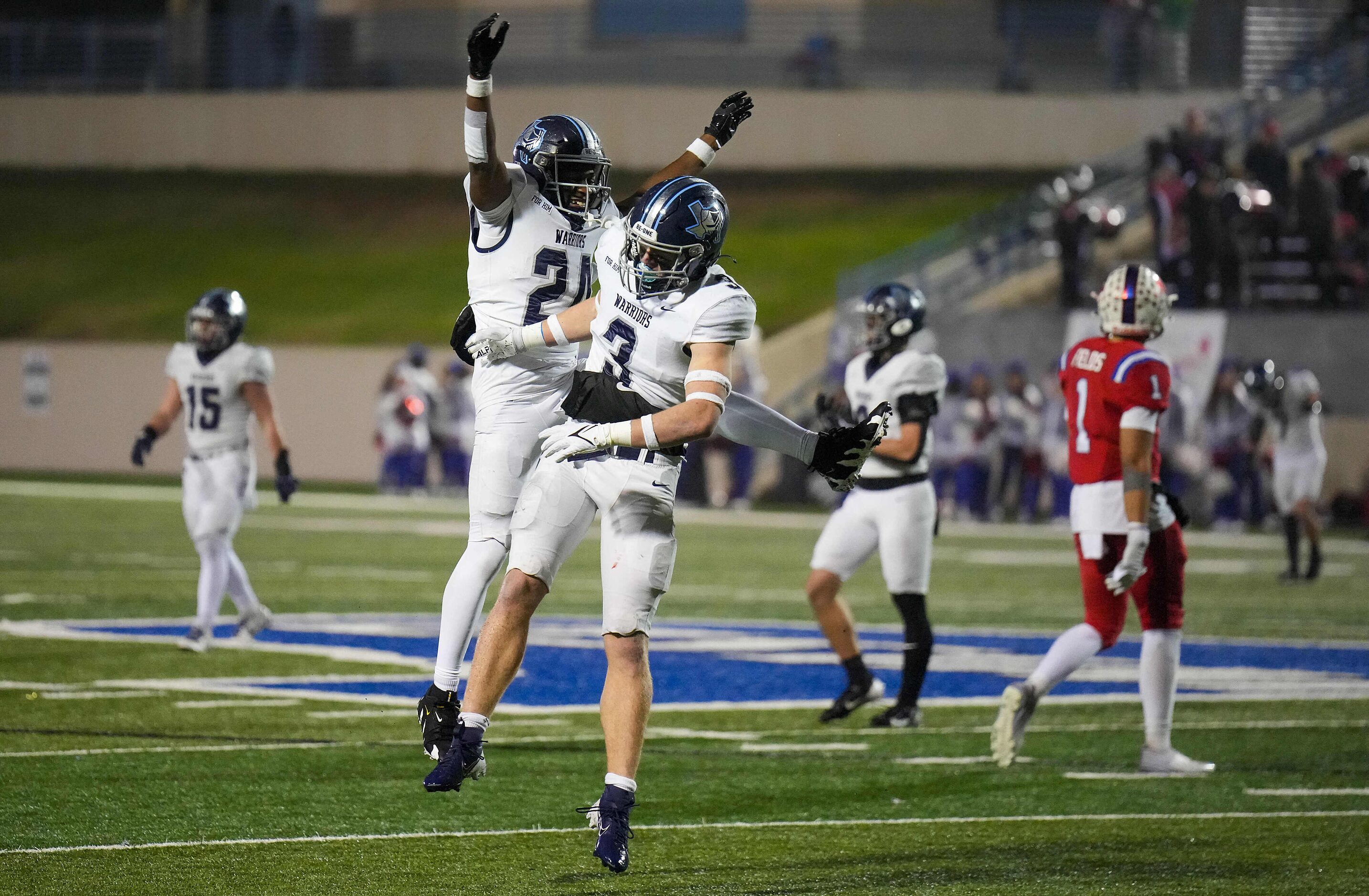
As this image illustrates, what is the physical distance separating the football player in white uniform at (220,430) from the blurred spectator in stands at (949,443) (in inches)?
486

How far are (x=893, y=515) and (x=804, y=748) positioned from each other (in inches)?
49.2

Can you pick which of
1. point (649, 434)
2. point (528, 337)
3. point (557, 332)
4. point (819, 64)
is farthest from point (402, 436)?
point (649, 434)

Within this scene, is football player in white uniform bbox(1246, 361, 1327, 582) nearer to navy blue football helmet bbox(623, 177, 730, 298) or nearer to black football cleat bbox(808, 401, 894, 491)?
black football cleat bbox(808, 401, 894, 491)

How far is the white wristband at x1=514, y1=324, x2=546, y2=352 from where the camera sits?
6172mm

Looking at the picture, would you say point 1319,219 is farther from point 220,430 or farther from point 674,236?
point 674,236

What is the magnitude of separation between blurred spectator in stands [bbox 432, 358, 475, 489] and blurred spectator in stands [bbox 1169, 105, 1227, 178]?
918cm

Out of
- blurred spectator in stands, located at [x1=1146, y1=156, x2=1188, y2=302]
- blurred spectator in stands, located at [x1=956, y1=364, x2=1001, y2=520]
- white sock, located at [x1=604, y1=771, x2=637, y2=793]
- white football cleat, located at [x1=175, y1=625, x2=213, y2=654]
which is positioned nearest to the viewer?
white sock, located at [x1=604, y1=771, x2=637, y2=793]

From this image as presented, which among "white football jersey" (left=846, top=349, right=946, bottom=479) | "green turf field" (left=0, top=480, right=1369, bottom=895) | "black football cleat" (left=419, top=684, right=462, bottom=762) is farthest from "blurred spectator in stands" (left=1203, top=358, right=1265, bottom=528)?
"black football cleat" (left=419, top=684, right=462, bottom=762)

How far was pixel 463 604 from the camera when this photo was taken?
6434mm

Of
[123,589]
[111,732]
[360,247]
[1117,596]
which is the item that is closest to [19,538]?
[123,589]

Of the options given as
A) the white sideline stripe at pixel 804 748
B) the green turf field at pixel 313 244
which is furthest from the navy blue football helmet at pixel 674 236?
the green turf field at pixel 313 244

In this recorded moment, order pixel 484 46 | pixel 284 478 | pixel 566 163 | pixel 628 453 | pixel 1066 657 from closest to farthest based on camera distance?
pixel 628 453 → pixel 484 46 → pixel 566 163 → pixel 1066 657 → pixel 284 478

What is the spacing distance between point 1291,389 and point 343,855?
38.6 feet

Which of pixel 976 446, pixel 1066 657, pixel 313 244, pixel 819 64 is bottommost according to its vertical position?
pixel 1066 657
